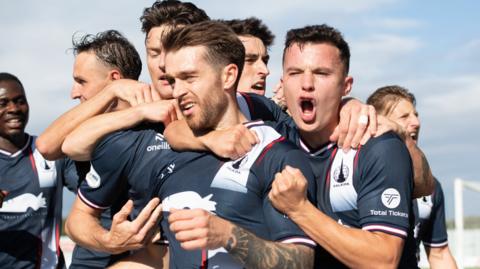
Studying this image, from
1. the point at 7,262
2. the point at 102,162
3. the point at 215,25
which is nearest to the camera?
the point at 215,25

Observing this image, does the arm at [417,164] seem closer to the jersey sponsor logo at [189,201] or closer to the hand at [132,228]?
the jersey sponsor logo at [189,201]

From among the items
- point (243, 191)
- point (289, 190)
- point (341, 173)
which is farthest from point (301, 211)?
point (341, 173)

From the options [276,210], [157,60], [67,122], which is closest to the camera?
[276,210]

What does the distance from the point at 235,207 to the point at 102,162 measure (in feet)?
4.05

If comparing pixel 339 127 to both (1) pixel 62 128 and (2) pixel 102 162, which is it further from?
(1) pixel 62 128

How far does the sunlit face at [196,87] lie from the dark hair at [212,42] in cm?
4

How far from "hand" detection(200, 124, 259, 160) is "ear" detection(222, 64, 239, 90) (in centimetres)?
28

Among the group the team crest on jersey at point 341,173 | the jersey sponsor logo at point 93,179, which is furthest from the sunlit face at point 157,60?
the team crest on jersey at point 341,173

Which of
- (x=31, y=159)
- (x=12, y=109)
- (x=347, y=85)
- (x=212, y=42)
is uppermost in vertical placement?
(x=212, y=42)

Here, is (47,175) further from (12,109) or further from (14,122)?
(12,109)

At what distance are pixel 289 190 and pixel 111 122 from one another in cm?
158

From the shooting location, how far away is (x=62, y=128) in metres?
6.81

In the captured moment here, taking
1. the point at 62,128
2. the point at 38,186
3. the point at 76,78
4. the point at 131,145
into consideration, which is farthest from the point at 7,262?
the point at 131,145

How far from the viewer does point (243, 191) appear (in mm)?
5555
